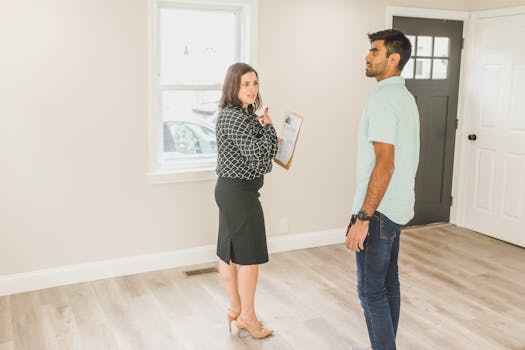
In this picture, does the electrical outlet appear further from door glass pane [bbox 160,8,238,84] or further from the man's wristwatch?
the man's wristwatch

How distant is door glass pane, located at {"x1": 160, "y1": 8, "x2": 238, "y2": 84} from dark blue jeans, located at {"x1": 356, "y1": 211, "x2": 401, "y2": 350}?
2.30 metres

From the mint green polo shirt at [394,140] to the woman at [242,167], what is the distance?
0.64 metres

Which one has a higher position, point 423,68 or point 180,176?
point 423,68

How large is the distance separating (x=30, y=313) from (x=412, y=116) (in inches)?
103

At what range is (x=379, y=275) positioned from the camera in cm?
249

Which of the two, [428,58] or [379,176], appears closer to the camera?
[379,176]

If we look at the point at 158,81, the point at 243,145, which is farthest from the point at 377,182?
the point at 158,81

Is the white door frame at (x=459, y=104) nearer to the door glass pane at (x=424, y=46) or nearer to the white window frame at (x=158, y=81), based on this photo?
the door glass pane at (x=424, y=46)

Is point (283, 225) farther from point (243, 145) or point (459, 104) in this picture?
point (459, 104)

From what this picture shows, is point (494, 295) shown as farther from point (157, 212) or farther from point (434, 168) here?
point (157, 212)

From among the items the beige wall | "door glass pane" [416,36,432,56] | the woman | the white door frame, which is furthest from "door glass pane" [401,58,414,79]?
the woman

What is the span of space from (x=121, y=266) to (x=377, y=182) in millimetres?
2420

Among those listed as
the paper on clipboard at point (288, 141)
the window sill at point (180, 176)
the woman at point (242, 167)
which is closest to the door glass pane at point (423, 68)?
the window sill at point (180, 176)

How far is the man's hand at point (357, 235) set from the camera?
2410 mm
